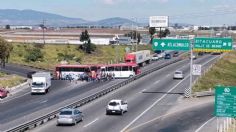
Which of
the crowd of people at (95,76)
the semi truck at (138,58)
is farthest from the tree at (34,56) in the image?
the crowd of people at (95,76)

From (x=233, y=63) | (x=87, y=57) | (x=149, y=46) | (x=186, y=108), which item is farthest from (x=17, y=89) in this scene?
(x=149, y=46)

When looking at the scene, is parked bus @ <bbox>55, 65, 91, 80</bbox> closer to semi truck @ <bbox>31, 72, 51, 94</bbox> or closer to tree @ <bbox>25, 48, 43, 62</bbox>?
semi truck @ <bbox>31, 72, 51, 94</bbox>

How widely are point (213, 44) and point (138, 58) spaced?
147 ft

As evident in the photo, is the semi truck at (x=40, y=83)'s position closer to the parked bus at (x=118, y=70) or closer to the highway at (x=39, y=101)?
the highway at (x=39, y=101)

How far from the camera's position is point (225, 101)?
99.8 ft

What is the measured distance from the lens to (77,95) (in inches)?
2761

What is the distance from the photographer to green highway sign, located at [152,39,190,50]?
2992 inches

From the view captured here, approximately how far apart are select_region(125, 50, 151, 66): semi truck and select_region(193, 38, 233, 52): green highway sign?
3932cm

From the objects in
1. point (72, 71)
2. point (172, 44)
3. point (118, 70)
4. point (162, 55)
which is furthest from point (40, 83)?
point (162, 55)

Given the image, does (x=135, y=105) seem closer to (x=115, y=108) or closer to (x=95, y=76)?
(x=115, y=108)

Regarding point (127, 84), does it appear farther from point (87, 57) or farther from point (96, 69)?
point (87, 57)

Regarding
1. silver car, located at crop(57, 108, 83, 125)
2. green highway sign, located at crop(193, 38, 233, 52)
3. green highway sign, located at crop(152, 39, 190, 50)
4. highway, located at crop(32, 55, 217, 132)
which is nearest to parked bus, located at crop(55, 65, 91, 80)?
highway, located at crop(32, 55, 217, 132)

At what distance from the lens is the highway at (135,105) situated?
1843 inches

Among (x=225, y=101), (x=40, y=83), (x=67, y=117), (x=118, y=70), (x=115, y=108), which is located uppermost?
(x=225, y=101)
